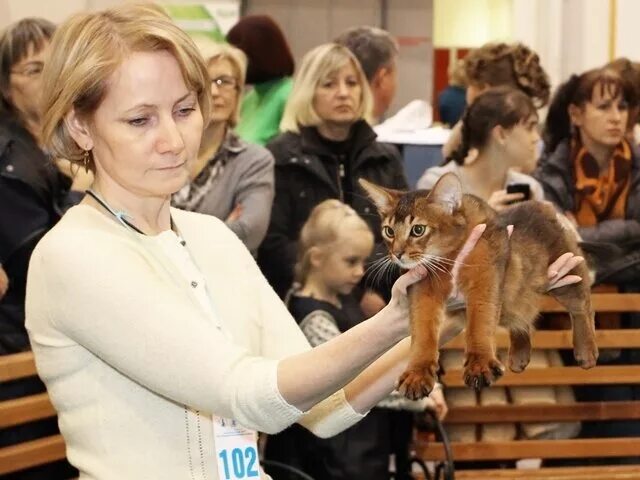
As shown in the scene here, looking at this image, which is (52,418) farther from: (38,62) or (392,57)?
(392,57)

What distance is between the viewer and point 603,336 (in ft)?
10.5

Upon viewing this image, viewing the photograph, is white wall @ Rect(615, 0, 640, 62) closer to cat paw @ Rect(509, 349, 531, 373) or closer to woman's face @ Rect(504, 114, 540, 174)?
woman's face @ Rect(504, 114, 540, 174)

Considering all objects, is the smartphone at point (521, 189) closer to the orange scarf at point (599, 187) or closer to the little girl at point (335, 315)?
the little girl at point (335, 315)

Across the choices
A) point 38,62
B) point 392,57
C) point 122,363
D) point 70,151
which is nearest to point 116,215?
point 70,151

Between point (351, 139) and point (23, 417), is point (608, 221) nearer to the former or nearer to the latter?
point (351, 139)

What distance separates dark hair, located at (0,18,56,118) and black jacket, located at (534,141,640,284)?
4.69ft

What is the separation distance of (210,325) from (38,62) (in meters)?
1.68

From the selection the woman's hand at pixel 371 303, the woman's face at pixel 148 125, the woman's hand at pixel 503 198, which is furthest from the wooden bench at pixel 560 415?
the woman's face at pixel 148 125

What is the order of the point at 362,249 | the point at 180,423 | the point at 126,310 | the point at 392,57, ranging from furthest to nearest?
the point at 392,57 < the point at 362,249 < the point at 180,423 < the point at 126,310

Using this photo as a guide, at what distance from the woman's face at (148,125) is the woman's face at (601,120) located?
78.3 inches

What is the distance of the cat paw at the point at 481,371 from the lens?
1.36 metres

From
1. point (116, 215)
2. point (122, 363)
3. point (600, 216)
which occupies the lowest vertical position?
point (600, 216)

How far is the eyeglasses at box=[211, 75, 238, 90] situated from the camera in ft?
11.3

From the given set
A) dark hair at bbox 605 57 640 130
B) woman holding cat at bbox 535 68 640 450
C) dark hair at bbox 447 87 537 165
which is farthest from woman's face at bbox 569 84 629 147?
dark hair at bbox 447 87 537 165
